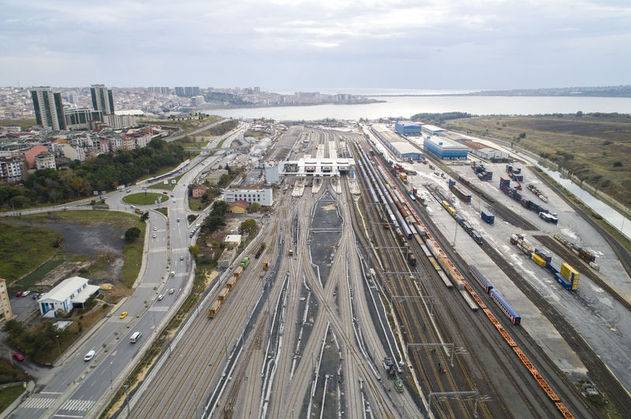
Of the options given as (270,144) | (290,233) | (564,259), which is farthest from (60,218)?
(270,144)

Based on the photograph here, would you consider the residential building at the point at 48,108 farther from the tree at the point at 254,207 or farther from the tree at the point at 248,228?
the tree at the point at 248,228

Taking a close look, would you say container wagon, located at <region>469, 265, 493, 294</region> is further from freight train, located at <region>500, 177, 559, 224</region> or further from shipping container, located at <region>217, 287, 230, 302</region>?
shipping container, located at <region>217, 287, 230, 302</region>

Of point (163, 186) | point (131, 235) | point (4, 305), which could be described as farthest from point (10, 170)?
point (4, 305)

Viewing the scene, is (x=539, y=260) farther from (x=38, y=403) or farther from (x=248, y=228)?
(x=38, y=403)

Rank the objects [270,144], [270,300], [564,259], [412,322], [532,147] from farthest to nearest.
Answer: [270,144] < [532,147] < [564,259] < [270,300] < [412,322]

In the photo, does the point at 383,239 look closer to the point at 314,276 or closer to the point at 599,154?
the point at 314,276

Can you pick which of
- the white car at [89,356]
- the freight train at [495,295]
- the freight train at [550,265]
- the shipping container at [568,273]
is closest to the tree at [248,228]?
the white car at [89,356]

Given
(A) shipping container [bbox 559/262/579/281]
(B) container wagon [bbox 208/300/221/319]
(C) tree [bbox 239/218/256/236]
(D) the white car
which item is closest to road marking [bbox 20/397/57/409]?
(D) the white car
